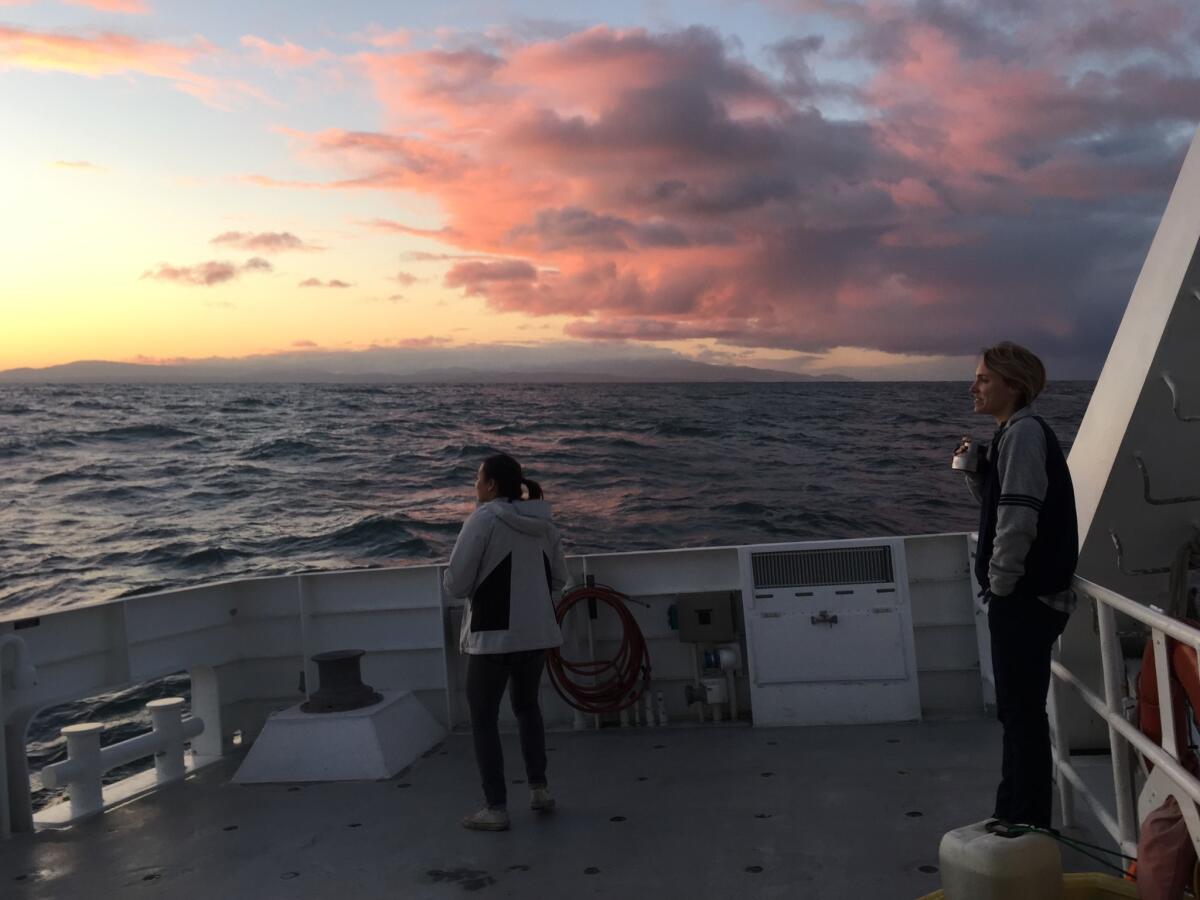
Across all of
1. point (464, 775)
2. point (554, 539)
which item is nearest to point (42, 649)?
point (464, 775)

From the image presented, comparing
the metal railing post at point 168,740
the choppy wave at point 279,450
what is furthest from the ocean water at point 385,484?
the metal railing post at point 168,740

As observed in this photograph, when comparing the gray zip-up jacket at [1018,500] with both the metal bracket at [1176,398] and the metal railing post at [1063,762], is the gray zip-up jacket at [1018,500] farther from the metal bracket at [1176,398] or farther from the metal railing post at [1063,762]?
the metal railing post at [1063,762]

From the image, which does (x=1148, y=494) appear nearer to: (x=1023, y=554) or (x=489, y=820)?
(x=1023, y=554)

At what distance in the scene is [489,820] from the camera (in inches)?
155

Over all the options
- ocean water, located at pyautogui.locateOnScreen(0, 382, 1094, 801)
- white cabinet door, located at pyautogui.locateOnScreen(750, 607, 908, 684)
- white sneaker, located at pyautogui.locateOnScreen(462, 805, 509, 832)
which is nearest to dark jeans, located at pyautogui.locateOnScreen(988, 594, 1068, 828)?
white sneaker, located at pyautogui.locateOnScreen(462, 805, 509, 832)

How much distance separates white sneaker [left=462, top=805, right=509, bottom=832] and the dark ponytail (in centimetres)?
120

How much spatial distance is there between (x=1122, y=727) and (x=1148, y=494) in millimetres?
977

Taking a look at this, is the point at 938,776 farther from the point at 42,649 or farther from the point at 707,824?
the point at 42,649

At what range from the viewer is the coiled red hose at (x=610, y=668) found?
5309 millimetres

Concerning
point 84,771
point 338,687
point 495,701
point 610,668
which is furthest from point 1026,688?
point 84,771

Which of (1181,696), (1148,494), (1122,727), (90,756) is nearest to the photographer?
(1181,696)

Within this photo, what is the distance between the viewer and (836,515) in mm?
22594

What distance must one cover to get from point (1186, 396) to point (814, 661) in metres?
2.51

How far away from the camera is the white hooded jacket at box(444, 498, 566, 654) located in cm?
380
